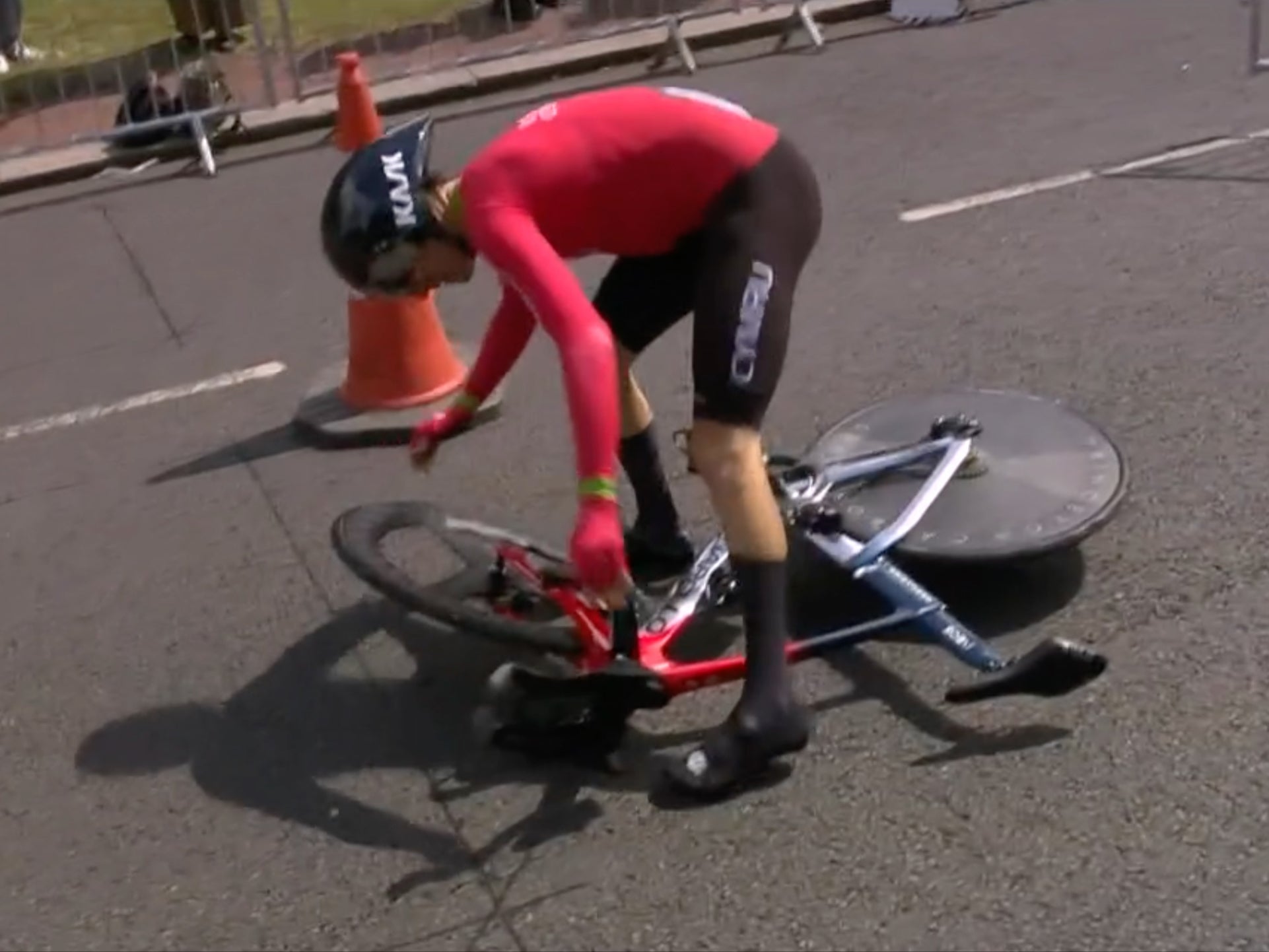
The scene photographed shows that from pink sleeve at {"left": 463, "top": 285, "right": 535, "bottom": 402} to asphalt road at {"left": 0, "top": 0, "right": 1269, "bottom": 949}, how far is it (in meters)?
0.69

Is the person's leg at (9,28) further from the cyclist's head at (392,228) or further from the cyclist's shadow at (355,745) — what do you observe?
the cyclist's head at (392,228)

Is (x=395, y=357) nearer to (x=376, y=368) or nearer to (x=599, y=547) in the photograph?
(x=376, y=368)

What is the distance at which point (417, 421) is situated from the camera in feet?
19.4

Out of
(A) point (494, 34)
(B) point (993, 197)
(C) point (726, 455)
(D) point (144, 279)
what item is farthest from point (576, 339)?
(A) point (494, 34)

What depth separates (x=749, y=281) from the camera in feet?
12.9

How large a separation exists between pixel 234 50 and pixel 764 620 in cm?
775

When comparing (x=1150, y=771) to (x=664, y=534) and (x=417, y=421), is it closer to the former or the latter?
(x=664, y=534)

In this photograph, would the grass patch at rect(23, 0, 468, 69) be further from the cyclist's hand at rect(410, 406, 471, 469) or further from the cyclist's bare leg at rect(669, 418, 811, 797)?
the cyclist's bare leg at rect(669, 418, 811, 797)

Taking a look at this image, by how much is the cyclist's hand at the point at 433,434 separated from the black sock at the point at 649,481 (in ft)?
1.63

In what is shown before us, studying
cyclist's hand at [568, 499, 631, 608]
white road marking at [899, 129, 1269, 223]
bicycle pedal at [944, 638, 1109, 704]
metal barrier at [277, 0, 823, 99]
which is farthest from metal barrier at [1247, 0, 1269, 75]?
cyclist's hand at [568, 499, 631, 608]

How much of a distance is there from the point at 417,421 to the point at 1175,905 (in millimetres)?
3110

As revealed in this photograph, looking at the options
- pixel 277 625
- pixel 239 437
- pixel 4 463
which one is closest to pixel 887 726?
pixel 277 625

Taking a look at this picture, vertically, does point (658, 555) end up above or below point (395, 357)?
below

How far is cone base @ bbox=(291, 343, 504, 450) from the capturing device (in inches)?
231
